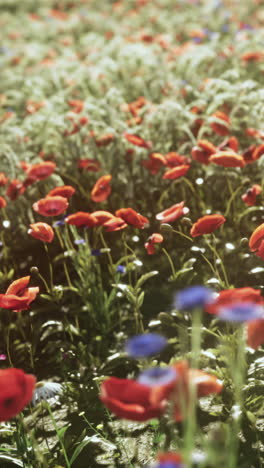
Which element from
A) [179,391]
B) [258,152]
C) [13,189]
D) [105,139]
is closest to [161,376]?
[179,391]

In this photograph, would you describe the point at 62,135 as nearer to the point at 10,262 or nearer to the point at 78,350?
the point at 10,262

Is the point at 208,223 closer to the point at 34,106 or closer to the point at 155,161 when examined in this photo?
the point at 155,161

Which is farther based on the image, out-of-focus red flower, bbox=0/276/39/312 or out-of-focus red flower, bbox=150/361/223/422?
out-of-focus red flower, bbox=0/276/39/312

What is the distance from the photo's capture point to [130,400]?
0.88 meters

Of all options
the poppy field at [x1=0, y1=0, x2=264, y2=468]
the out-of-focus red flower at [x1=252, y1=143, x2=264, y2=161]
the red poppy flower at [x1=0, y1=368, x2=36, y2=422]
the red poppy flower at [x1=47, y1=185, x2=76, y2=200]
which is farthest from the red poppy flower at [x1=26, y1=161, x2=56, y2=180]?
the red poppy flower at [x1=0, y1=368, x2=36, y2=422]

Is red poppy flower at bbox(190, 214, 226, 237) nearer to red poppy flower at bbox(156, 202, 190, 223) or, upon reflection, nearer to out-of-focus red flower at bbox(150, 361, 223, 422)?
red poppy flower at bbox(156, 202, 190, 223)

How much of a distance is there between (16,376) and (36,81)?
10.6ft

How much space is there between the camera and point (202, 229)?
1.56m

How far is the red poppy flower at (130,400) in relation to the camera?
86 cm

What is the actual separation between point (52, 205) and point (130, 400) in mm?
1045

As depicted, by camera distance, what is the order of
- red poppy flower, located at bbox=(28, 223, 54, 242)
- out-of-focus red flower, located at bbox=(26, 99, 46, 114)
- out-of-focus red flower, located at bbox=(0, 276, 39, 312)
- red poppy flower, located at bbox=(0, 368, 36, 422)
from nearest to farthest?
red poppy flower, located at bbox=(0, 368, 36, 422), out-of-focus red flower, located at bbox=(0, 276, 39, 312), red poppy flower, located at bbox=(28, 223, 54, 242), out-of-focus red flower, located at bbox=(26, 99, 46, 114)

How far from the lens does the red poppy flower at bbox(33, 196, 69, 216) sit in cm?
182

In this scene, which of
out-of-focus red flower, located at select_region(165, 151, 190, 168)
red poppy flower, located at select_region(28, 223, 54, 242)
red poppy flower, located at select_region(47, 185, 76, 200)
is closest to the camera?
red poppy flower, located at select_region(28, 223, 54, 242)

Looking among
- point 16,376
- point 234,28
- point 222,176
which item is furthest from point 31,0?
point 16,376
